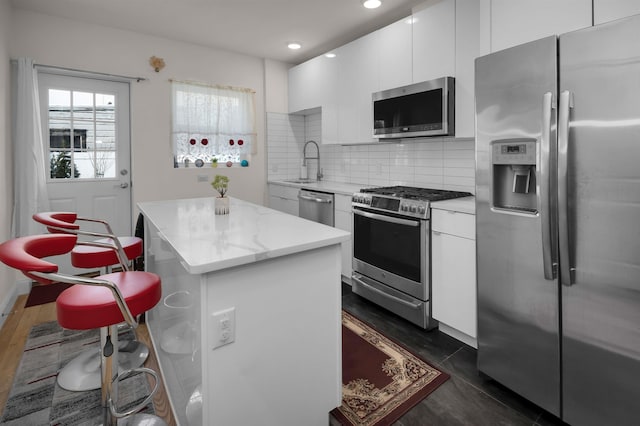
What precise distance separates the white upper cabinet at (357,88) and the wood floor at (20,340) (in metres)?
2.64

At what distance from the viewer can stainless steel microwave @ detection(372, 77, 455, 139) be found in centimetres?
275

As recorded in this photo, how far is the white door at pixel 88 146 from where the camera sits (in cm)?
364

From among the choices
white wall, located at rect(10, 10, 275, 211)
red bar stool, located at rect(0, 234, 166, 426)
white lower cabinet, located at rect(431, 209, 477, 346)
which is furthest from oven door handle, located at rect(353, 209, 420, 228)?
white wall, located at rect(10, 10, 275, 211)

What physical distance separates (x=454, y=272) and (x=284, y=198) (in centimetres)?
261

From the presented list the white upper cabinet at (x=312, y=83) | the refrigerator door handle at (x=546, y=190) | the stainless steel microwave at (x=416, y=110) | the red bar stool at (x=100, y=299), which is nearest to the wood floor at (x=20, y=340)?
the red bar stool at (x=100, y=299)

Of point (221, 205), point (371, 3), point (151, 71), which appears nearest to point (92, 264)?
point (221, 205)

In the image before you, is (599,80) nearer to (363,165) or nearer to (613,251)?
(613,251)

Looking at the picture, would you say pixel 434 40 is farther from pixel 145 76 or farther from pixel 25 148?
pixel 25 148

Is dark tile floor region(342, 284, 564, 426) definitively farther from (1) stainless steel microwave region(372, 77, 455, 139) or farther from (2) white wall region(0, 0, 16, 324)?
(2) white wall region(0, 0, 16, 324)

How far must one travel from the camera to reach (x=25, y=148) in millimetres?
3277

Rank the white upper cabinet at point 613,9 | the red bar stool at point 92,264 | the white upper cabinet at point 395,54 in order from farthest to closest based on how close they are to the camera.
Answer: the white upper cabinet at point 395,54, the red bar stool at point 92,264, the white upper cabinet at point 613,9

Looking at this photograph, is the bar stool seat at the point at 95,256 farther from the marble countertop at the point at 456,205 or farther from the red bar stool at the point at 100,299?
Result: the marble countertop at the point at 456,205

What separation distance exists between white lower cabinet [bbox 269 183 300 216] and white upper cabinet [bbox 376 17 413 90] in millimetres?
1614

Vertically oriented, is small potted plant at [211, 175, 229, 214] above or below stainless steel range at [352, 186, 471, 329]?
above
